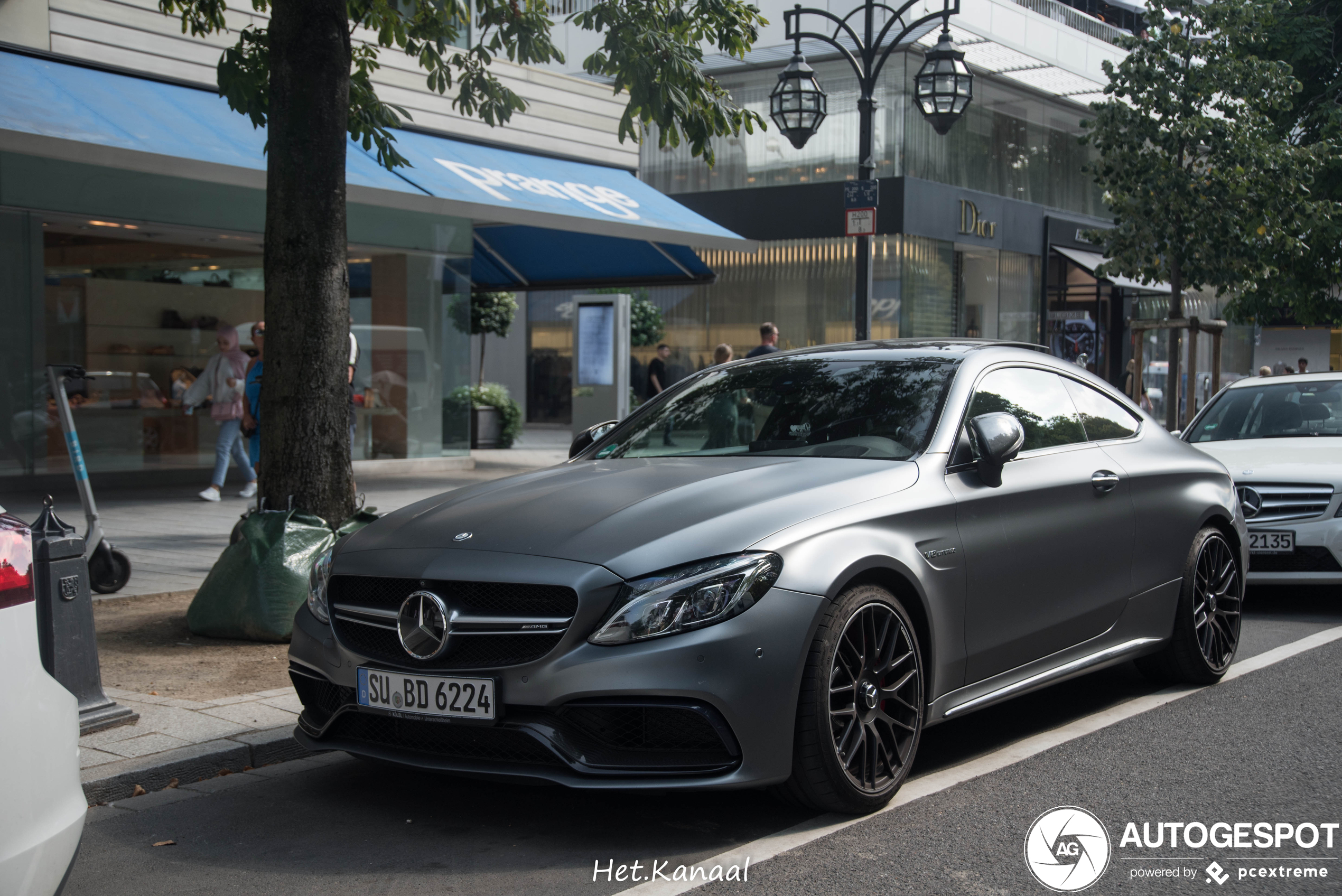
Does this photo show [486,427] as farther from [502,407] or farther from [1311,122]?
[1311,122]

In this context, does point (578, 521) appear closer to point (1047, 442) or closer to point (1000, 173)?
point (1047, 442)

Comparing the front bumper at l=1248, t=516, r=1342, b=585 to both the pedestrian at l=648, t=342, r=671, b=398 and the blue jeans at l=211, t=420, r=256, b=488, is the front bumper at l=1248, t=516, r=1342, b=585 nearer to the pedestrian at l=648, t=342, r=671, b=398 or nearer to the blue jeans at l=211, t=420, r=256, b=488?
the blue jeans at l=211, t=420, r=256, b=488

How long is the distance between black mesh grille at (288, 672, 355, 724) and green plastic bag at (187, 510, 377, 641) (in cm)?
221

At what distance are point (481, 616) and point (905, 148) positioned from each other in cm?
2234

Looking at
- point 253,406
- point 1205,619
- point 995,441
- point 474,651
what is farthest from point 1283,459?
point 253,406

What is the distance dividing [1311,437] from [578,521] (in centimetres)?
675

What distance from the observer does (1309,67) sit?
2177 cm

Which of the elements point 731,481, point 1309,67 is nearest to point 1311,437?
point 731,481

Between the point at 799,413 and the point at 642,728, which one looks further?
the point at 799,413

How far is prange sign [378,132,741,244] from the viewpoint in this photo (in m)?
14.4

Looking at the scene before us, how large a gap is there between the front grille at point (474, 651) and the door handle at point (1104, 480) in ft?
8.49

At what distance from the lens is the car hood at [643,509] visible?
382cm

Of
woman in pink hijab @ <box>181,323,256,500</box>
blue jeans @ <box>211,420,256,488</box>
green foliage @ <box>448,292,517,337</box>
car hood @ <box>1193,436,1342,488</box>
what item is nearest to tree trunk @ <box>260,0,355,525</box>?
car hood @ <box>1193,436,1342,488</box>

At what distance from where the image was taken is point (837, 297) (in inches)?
1028
